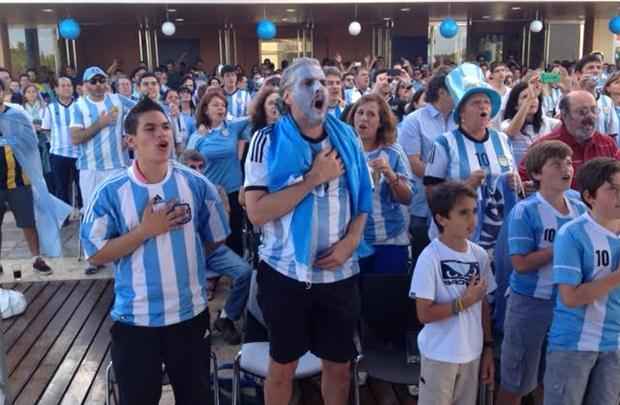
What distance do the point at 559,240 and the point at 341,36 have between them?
18.2 metres

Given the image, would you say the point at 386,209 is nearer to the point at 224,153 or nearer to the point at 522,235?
the point at 522,235

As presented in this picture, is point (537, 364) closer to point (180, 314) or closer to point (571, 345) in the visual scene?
point (571, 345)

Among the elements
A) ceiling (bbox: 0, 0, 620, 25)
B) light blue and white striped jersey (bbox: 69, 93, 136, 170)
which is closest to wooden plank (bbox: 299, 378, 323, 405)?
light blue and white striped jersey (bbox: 69, 93, 136, 170)

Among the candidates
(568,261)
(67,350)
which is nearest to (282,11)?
(67,350)

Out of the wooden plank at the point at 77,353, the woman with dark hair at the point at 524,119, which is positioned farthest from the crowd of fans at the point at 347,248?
the wooden plank at the point at 77,353

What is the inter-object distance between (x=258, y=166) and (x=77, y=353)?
89.2 inches

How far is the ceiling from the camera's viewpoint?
13672 millimetres

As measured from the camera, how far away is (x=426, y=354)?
8.41 ft

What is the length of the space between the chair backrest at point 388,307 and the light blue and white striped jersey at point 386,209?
32cm

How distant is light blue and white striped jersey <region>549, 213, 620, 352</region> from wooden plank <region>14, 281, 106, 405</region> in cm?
267

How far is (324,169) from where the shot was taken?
7.89ft

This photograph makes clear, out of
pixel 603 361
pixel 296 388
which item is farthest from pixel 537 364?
pixel 296 388

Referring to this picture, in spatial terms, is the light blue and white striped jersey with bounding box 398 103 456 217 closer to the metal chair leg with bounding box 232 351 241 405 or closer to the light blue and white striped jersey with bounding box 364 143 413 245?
the light blue and white striped jersey with bounding box 364 143 413 245

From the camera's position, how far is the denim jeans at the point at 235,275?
3982mm
